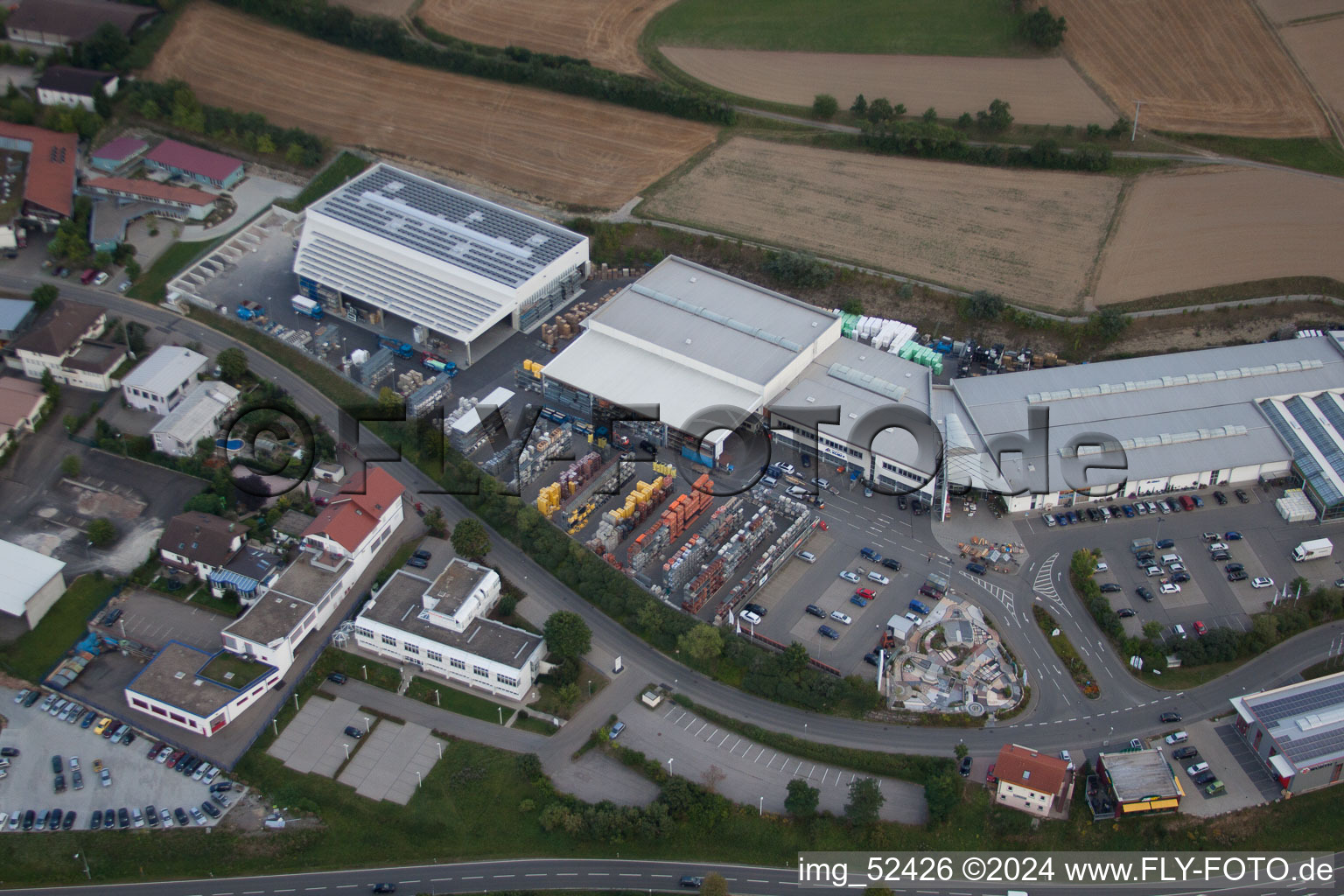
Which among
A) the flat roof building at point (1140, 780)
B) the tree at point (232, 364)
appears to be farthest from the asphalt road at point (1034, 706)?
the tree at point (232, 364)

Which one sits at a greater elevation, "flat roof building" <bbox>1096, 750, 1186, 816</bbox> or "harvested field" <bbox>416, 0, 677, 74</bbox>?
"harvested field" <bbox>416, 0, 677, 74</bbox>

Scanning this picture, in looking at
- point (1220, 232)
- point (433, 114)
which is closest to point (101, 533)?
point (433, 114)

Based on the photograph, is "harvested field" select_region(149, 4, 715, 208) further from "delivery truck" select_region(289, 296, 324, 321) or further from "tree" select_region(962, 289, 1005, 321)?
"tree" select_region(962, 289, 1005, 321)

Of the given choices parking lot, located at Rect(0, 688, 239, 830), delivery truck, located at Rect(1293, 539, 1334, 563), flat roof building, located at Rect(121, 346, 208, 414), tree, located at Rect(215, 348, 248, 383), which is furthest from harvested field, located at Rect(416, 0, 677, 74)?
parking lot, located at Rect(0, 688, 239, 830)

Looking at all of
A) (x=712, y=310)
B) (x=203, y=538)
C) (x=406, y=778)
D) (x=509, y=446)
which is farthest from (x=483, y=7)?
(x=406, y=778)

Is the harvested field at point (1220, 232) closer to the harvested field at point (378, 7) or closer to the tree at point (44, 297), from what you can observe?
the harvested field at point (378, 7)

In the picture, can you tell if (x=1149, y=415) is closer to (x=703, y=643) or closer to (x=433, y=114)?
(x=703, y=643)

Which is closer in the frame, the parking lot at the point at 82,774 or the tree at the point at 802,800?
the tree at the point at 802,800
